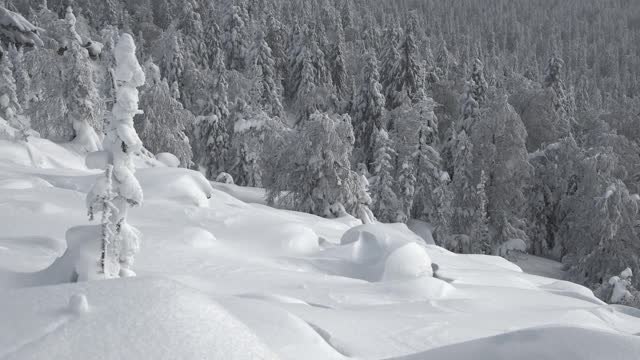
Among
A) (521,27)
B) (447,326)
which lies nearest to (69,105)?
(447,326)

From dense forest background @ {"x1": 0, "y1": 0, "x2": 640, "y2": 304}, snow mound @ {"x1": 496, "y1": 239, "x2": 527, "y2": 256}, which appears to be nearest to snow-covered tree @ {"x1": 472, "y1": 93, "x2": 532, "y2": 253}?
dense forest background @ {"x1": 0, "y1": 0, "x2": 640, "y2": 304}


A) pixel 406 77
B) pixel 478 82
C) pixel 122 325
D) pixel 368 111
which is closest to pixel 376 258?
pixel 122 325

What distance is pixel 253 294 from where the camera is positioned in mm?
9234

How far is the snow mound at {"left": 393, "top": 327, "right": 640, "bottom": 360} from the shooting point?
4473 millimetres

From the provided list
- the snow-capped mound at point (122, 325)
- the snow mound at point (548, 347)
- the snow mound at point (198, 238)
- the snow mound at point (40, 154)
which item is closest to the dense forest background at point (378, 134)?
the snow mound at point (40, 154)

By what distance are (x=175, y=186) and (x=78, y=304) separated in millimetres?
10369

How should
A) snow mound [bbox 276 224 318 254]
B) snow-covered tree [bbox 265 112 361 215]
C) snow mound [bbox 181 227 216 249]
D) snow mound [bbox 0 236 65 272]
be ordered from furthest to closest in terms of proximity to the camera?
1. snow-covered tree [bbox 265 112 361 215]
2. snow mound [bbox 276 224 318 254]
3. snow mound [bbox 181 227 216 249]
4. snow mound [bbox 0 236 65 272]

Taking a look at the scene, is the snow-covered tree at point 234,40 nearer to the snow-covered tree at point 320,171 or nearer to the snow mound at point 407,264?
the snow-covered tree at point 320,171

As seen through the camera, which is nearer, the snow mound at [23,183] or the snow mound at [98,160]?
the snow mound at [98,160]

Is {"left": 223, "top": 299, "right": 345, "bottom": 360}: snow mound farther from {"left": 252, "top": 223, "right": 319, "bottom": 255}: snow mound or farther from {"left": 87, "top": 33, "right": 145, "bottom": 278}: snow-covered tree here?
{"left": 252, "top": 223, "right": 319, "bottom": 255}: snow mound

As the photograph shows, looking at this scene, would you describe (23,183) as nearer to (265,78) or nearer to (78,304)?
(78,304)

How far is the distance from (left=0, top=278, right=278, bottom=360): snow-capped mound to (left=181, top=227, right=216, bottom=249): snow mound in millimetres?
5957

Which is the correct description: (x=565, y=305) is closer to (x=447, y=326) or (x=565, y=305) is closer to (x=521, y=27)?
(x=447, y=326)

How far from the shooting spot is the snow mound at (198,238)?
39.3 ft
